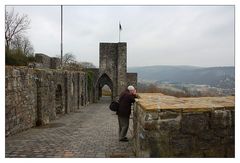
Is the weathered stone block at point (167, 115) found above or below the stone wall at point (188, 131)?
A: above

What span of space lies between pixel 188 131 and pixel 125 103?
11.1 ft

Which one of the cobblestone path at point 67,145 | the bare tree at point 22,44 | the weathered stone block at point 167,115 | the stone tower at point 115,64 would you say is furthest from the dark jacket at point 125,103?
the stone tower at point 115,64

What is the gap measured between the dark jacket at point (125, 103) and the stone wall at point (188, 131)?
298 centimetres

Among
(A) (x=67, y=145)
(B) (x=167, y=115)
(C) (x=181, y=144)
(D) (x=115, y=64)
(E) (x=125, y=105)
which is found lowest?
(A) (x=67, y=145)

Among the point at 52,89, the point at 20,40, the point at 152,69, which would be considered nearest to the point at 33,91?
A: the point at 52,89

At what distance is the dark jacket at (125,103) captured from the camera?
26.8ft

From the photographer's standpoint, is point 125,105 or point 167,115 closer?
point 167,115

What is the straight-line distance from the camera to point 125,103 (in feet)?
27.2

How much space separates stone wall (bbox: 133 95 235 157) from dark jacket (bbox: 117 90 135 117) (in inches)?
117

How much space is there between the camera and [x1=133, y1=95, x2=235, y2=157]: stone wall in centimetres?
497

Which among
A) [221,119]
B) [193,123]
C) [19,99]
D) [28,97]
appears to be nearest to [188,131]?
[193,123]

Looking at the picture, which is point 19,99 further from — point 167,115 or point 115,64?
point 115,64

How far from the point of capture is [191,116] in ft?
16.6

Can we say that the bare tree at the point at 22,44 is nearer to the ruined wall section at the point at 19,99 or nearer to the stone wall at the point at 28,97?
the stone wall at the point at 28,97
